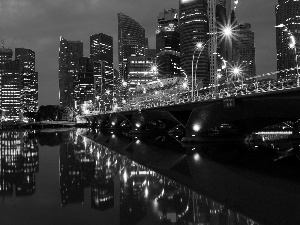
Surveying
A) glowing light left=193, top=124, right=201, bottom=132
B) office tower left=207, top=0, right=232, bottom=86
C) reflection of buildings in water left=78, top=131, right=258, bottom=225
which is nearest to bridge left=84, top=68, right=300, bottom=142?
glowing light left=193, top=124, right=201, bottom=132

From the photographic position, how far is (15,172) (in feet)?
70.7

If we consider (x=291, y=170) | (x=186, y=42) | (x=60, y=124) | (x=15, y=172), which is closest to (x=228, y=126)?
(x=291, y=170)

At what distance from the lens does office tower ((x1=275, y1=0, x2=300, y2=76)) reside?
30.7 metres

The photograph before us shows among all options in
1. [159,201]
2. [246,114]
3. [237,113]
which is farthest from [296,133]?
[159,201]

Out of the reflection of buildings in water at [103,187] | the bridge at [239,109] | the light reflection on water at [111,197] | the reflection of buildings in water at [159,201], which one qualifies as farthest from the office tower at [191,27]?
the reflection of buildings in water at [159,201]

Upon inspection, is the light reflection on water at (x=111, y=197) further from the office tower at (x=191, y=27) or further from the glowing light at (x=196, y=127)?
the office tower at (x=191, y=27)

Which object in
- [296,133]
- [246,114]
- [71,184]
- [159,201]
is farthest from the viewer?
[296,133]

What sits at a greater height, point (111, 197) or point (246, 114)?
point (246, 114)

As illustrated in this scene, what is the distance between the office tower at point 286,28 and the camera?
30656mm

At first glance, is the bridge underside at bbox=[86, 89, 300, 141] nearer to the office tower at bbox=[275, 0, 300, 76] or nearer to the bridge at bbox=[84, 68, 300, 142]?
the bridge at bbox=[84, 68, 300, 142]

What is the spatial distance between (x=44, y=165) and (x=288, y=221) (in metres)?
18.7

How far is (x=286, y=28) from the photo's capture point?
25.9 meters

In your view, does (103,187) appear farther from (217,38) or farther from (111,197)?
(217,38)

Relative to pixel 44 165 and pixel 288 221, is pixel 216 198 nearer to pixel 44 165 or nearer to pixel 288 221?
pixel 288 221
